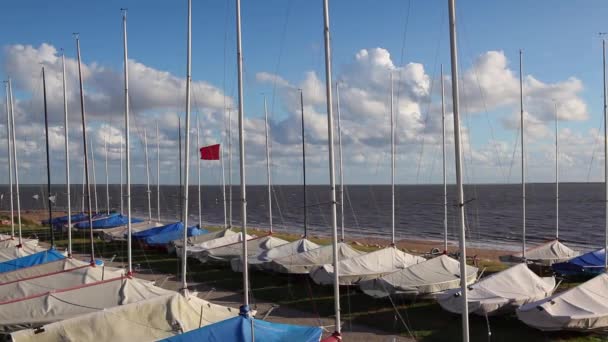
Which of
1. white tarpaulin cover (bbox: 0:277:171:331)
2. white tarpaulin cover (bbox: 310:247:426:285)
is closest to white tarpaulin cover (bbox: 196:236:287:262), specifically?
white tarpaulin cover (bbox: 310:247:426:285)

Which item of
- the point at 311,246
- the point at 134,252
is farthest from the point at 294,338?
the point at 134,252

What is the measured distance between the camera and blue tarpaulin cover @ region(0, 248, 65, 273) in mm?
24844

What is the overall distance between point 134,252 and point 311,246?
14.9 m

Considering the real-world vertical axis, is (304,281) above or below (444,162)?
below

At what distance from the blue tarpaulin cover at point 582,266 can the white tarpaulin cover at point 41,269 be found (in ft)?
76.0

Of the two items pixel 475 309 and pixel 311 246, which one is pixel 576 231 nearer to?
pixel 311 246

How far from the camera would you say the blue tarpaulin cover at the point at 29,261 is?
978 inches

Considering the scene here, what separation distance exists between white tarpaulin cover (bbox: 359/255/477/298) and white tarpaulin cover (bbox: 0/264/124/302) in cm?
979

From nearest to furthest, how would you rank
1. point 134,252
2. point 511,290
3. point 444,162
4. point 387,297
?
point 511,290
point 387,297
point 444,162
point 134,252

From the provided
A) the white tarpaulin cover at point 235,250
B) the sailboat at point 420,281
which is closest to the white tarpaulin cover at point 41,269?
the white tarpaulin cover at point 235,250

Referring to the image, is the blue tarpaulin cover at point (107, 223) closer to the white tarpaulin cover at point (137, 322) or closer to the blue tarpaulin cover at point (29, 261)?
the blue tarpaulin cover at point (29, 261)

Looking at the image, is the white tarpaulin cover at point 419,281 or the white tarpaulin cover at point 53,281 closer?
the white tarpaulin cover at point 53,281

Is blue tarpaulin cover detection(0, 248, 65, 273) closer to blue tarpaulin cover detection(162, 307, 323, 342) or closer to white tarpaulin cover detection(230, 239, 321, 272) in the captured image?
white tarpaulin cover detection(230, 239, 321, 272)

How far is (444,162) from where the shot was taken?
95.7 feet
